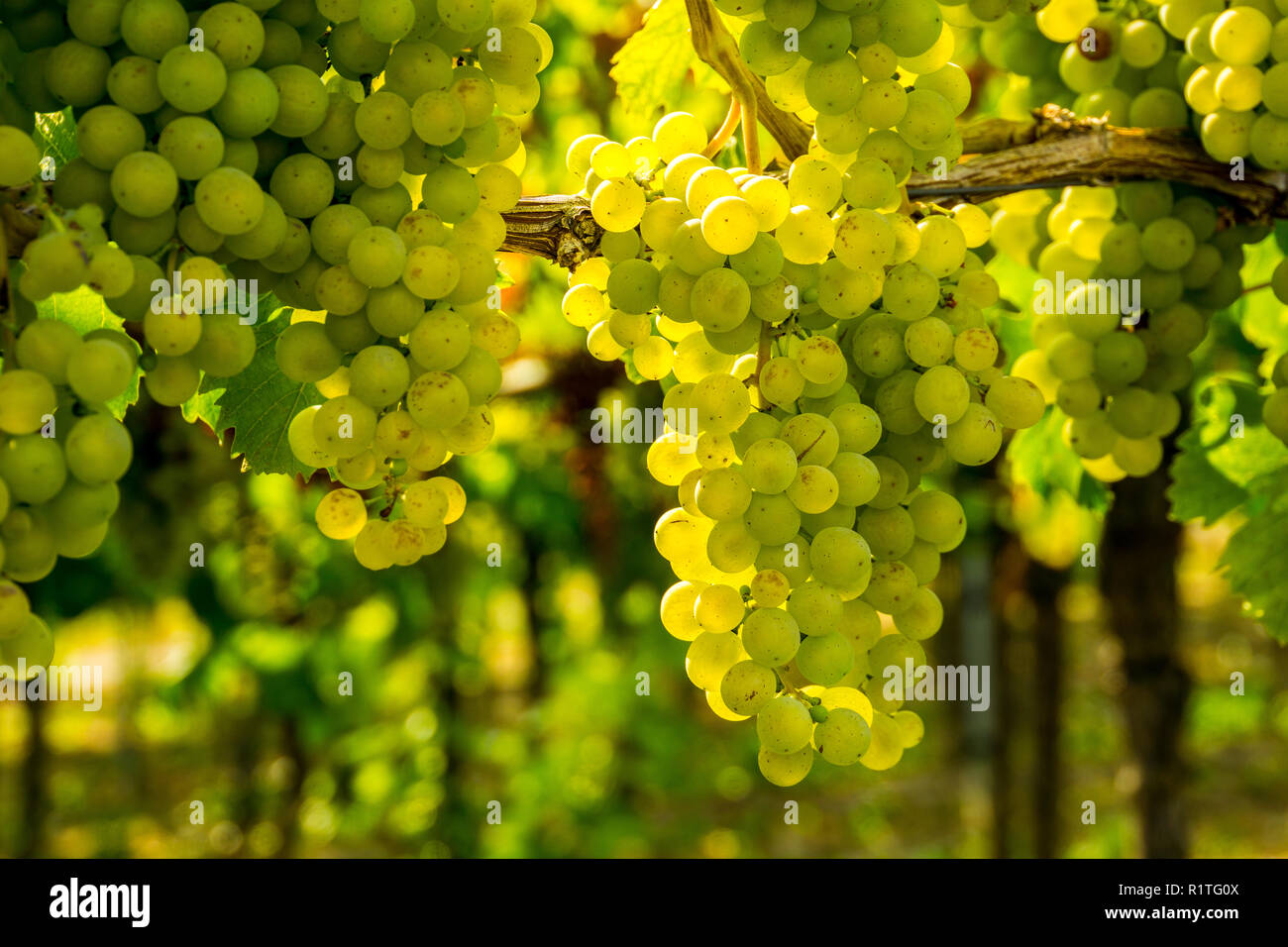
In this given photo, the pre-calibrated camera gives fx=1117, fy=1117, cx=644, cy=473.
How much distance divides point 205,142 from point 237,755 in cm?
672

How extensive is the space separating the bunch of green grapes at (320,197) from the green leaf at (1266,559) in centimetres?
100

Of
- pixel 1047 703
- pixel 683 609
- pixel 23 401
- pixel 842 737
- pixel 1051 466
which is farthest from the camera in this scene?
pixel 1047 703

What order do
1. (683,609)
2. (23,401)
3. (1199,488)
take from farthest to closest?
(1199,488) → (683,609) → (23,401)

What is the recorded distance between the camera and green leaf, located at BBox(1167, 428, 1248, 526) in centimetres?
152

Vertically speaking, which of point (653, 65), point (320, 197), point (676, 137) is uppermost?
point (653, 65)

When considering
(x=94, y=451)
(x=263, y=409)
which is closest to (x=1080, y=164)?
(x=263, y=409)

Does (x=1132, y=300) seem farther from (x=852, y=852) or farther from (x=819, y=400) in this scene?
(x=852, y=852)

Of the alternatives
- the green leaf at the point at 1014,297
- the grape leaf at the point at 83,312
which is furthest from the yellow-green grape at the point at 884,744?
the green leaf at the point at 1014,297

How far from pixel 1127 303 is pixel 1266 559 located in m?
0.39

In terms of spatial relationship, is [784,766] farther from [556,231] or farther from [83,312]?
[83,312]

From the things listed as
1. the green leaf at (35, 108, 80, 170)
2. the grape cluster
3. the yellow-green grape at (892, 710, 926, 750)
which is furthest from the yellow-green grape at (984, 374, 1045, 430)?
the green leaf at (35, 108, 80, 170)

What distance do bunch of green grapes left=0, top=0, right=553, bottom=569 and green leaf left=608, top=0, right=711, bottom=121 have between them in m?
0.38

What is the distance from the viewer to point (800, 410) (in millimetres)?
916

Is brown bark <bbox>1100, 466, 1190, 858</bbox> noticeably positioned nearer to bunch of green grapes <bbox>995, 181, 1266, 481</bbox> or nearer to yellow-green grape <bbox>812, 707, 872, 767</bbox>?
bunch of green grapes <bbox>995, 181, 1266, 481</bbox>
